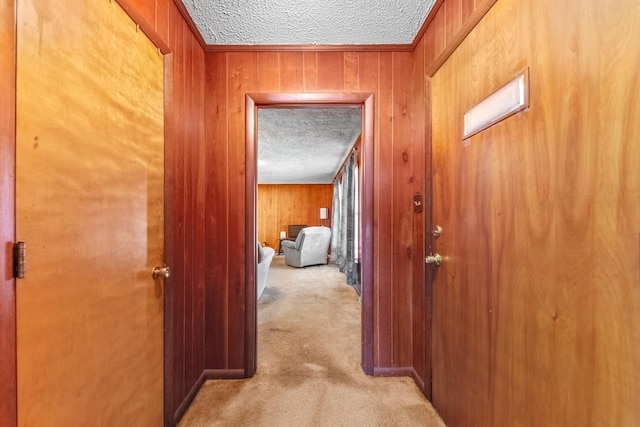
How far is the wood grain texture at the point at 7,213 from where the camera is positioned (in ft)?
2.13

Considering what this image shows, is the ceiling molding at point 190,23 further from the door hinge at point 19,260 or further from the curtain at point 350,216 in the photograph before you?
the curtain at point 350,216

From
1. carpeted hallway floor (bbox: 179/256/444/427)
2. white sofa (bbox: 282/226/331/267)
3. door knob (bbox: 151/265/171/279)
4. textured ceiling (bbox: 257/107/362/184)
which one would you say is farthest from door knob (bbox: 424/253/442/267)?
white sofa (bbox: 282/226/331/267)

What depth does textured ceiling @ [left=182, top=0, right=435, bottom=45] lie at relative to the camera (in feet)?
4.89

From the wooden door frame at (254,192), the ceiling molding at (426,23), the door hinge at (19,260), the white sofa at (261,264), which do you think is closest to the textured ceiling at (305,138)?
the wooden door frame at (254,192)

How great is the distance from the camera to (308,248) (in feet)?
19.6

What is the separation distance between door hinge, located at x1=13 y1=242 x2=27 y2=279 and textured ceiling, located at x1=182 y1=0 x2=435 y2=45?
1416 millimetres

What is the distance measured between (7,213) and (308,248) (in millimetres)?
5390

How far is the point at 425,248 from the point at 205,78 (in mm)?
1787

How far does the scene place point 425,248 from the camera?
5.49 feet

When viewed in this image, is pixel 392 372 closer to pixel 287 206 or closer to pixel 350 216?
pixel 350 216

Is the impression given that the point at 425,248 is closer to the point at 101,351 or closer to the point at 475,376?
the point at 475,376

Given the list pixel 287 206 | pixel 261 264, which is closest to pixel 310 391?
pixel 261 264

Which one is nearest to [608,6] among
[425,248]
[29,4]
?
[425,248]

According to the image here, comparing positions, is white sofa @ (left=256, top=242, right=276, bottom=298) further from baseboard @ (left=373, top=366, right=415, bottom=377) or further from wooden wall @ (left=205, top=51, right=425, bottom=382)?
baseboard @ (left=373, top=366, right=415, bottom=377)
